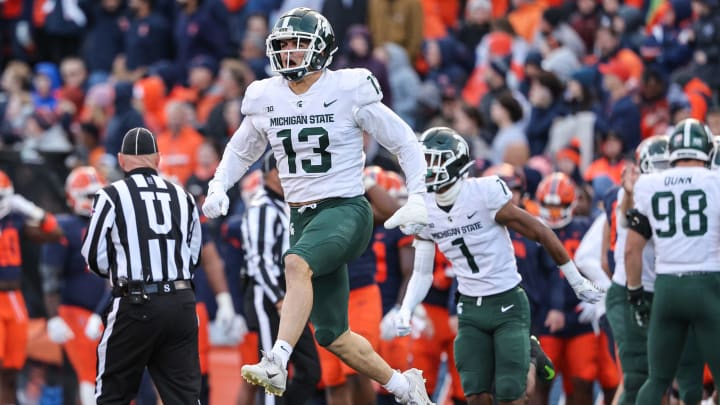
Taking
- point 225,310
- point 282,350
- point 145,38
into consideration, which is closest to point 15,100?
point 145,38

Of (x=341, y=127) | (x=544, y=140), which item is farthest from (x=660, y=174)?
(x=544, y=140)

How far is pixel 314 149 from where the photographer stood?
7.45 m

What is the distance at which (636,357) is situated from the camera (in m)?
9.23

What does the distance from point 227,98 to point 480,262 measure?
7.66 meters

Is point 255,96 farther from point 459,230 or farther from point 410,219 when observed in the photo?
point 459,230

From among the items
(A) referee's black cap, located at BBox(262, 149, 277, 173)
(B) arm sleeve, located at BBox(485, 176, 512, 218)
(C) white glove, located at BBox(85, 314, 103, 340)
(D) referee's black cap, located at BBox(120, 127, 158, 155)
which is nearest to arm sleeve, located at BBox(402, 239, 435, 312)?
(B) arm sleeve, located at BBox(485, 176, 512, 218)

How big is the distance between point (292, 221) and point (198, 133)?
8.35 meters

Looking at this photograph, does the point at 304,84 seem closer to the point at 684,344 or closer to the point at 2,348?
the point at 684,344

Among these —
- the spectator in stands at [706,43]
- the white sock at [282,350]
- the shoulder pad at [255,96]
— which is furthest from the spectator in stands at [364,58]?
the white sock at [282,350]

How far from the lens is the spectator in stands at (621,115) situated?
1329 centimetres

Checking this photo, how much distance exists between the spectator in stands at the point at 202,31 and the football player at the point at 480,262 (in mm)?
9293

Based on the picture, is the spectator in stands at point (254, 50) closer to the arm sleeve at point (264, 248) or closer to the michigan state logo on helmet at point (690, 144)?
the arm sleeve at point (264, 248)

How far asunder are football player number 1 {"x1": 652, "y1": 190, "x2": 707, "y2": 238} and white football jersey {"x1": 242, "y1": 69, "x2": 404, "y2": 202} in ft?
6.51

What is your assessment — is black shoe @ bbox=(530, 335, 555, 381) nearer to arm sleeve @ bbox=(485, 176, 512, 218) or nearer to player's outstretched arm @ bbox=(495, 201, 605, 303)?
player's outstretched arm @ bbox=(495, 201, 605, 303)
